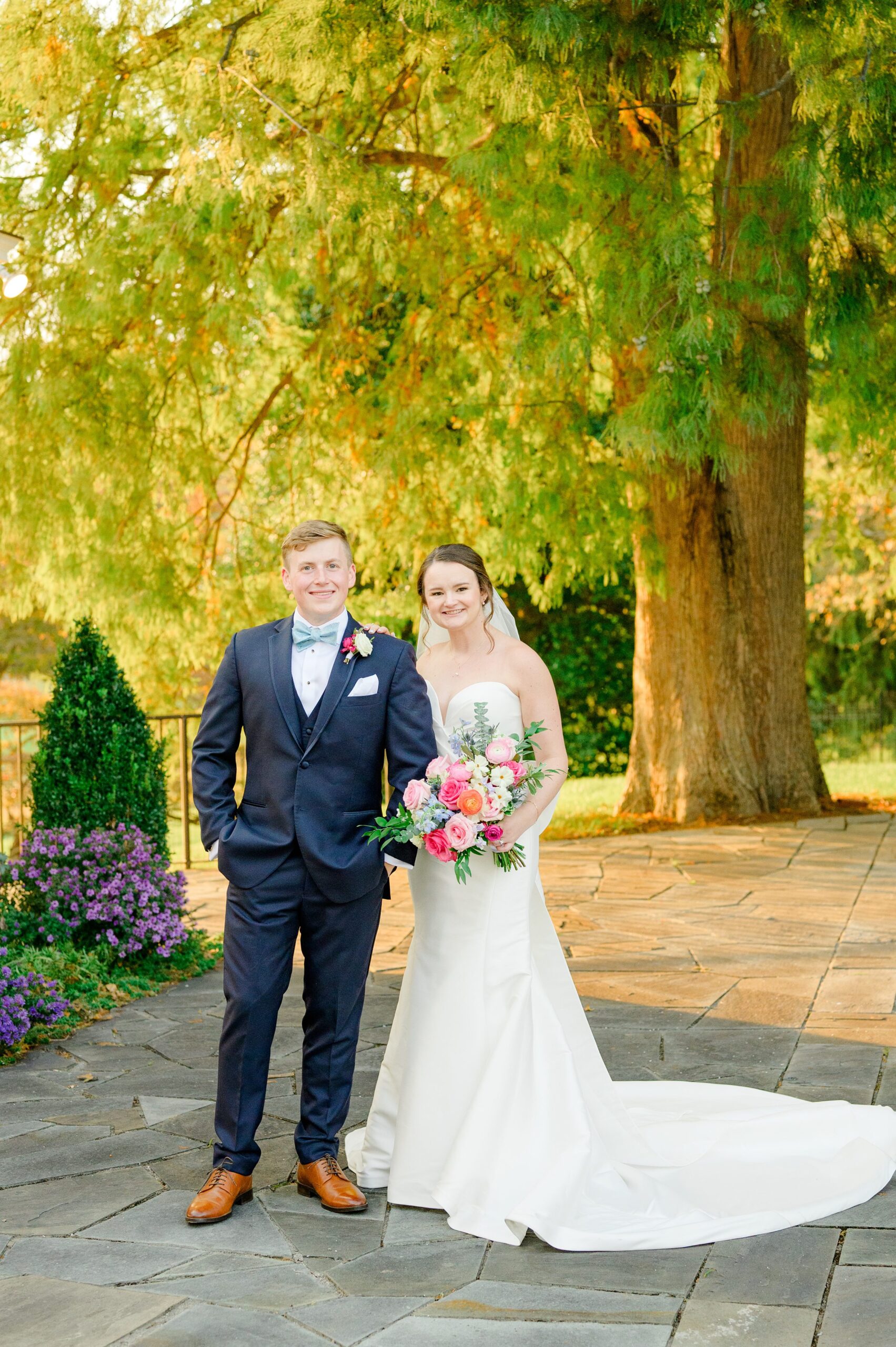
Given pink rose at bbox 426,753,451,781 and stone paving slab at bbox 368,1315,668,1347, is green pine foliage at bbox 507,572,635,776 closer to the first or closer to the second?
pink rose at bbox 426,753,451,781

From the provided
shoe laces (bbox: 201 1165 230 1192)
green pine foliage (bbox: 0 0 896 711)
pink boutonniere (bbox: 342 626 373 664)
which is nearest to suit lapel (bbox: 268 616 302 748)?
pink boutonniere (bbox: 342 626 373 664)

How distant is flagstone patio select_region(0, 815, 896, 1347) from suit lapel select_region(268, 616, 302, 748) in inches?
51.9

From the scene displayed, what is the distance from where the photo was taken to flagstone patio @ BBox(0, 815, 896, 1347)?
297 cm

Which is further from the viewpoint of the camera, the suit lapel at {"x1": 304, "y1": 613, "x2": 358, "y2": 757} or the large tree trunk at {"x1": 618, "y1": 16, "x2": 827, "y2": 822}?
the large tree trunk at {"x1": 618, "y1": 16, "x2": 827, "y2": 822}

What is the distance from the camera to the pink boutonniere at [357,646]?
144 inches

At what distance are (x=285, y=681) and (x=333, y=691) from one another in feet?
0.44

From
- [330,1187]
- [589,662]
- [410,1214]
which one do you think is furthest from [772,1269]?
[589,662]

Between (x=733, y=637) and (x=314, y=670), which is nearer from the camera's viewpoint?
(x=314, y=670)

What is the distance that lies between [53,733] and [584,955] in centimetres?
281

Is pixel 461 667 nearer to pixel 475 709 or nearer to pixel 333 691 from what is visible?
pixel 475 709

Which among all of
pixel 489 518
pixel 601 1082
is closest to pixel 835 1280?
pixel 601 1082

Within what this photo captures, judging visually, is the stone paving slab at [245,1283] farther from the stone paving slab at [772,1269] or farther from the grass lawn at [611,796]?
the grass lawn at [611,796]

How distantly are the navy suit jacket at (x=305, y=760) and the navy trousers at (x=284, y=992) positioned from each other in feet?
0.23

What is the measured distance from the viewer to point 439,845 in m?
3.60
